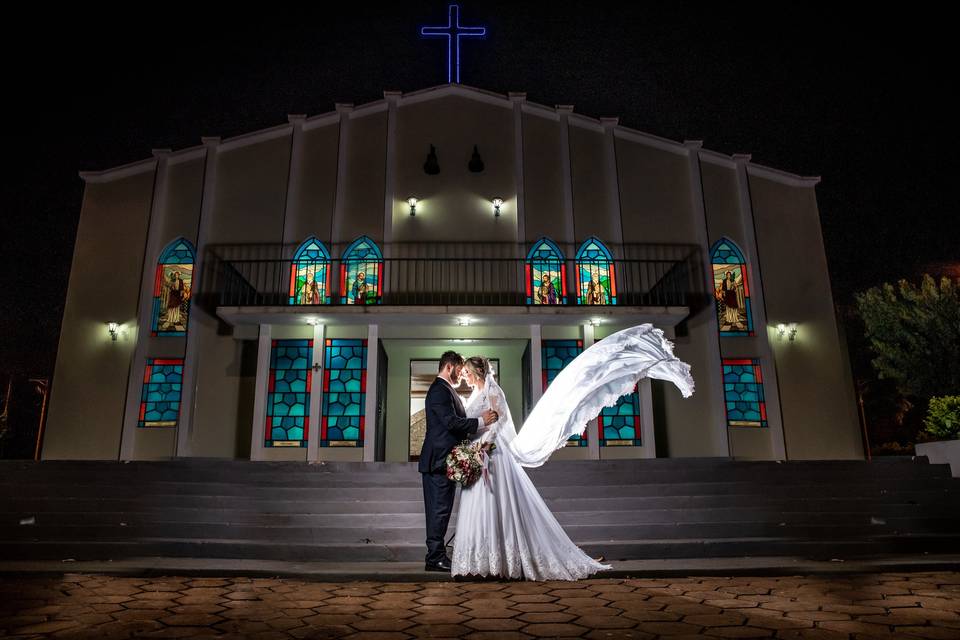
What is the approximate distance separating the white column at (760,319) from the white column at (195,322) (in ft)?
41.6

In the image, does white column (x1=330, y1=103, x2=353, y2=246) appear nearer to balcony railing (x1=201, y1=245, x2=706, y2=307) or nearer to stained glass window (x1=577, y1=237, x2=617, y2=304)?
balcony railing (x1=201, y1=245, x2=706, y2=307)

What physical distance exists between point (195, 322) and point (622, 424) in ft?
31.9

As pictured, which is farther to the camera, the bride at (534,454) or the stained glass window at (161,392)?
the stained glass window at (161,392)

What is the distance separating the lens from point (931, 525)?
7.59 meters

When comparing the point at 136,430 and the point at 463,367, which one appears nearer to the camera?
the point at 463,367

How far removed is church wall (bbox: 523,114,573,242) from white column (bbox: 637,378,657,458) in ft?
12.8

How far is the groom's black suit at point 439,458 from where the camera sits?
17.8ft

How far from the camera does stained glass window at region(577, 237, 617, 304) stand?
13.9 meters

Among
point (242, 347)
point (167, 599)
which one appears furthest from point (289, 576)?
point (242, 347)

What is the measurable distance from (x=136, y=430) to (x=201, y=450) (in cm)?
152

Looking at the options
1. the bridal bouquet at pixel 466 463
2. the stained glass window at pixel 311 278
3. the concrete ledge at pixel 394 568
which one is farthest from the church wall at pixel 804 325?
the bridal bouquet at pixel 466 463

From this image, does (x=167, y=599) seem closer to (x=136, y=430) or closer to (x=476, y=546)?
(x=476, y=546)

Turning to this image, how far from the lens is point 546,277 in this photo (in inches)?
549

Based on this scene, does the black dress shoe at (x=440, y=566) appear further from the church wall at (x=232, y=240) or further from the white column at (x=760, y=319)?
the white column at (x=760, y=319)
